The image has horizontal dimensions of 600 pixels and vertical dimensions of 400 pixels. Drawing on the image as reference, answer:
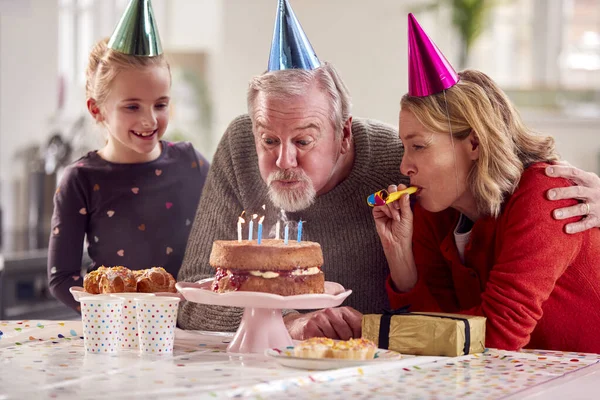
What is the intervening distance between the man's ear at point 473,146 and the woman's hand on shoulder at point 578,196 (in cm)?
14

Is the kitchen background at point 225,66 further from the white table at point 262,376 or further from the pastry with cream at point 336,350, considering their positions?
the pastry with cream at point 336,350

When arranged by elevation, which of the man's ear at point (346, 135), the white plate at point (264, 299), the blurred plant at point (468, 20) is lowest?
the white plate at point (264, 299)

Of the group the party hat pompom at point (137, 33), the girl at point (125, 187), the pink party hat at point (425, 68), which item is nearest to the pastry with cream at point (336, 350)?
the pink party hat at point (425, 68)

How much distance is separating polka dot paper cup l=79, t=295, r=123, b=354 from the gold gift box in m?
0.46

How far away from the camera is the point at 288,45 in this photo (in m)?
2.00

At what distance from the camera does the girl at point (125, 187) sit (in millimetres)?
2299

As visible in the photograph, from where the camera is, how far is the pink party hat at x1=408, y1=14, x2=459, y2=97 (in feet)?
5.80

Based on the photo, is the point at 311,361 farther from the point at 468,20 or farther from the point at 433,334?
the point at 468,20

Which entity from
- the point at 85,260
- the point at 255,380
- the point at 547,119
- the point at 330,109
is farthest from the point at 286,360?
the point at 547,119

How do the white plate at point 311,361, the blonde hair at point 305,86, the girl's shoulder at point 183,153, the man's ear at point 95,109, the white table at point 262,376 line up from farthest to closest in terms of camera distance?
1. the girl's shoulder at point 183,153
2. the man's ear at point 95,109
3. the blonde hair at point 305,86
4. the white plate at point 311,361
5. the white table at point 262,376

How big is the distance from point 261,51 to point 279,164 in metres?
5.35

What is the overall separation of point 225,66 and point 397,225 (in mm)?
5505

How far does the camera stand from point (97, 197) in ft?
7.85

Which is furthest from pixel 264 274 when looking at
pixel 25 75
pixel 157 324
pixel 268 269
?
pixel 25 75
